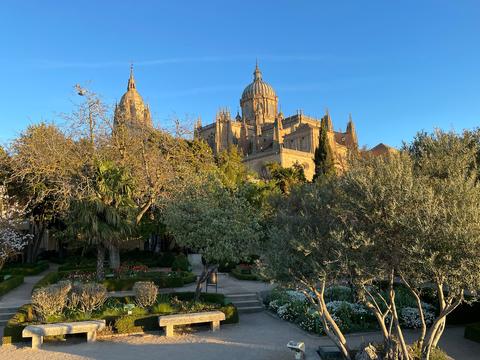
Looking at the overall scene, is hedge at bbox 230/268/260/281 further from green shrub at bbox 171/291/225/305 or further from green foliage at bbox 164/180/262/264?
green foliage at bbox 164/180/262/264

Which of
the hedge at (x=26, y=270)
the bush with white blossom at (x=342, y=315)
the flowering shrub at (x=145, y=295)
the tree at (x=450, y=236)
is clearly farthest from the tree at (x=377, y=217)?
the hedge at (x=26, y=270)

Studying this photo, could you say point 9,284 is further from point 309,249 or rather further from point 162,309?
point 309,249

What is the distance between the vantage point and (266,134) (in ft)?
298

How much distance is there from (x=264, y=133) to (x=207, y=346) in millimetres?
81111

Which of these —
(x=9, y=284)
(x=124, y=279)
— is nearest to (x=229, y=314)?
(x=124, y=279)

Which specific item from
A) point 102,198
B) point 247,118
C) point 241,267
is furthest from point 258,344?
point 247,118

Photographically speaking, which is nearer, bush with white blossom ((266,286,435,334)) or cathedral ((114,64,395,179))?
bush with white blossom ((266,286,435,334))

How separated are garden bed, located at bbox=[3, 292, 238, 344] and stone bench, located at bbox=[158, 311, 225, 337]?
0.67 metres

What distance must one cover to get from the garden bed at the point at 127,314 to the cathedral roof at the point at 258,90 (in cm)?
8759

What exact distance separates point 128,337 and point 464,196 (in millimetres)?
10455

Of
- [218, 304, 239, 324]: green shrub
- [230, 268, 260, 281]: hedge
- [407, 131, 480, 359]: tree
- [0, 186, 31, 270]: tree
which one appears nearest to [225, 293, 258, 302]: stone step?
[218, 304, 239, 324]: green shrub

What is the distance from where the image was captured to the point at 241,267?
2677cm

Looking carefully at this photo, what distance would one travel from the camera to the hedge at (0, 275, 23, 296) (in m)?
19.7

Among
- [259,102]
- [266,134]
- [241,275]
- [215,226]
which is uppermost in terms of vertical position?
[259,102]
